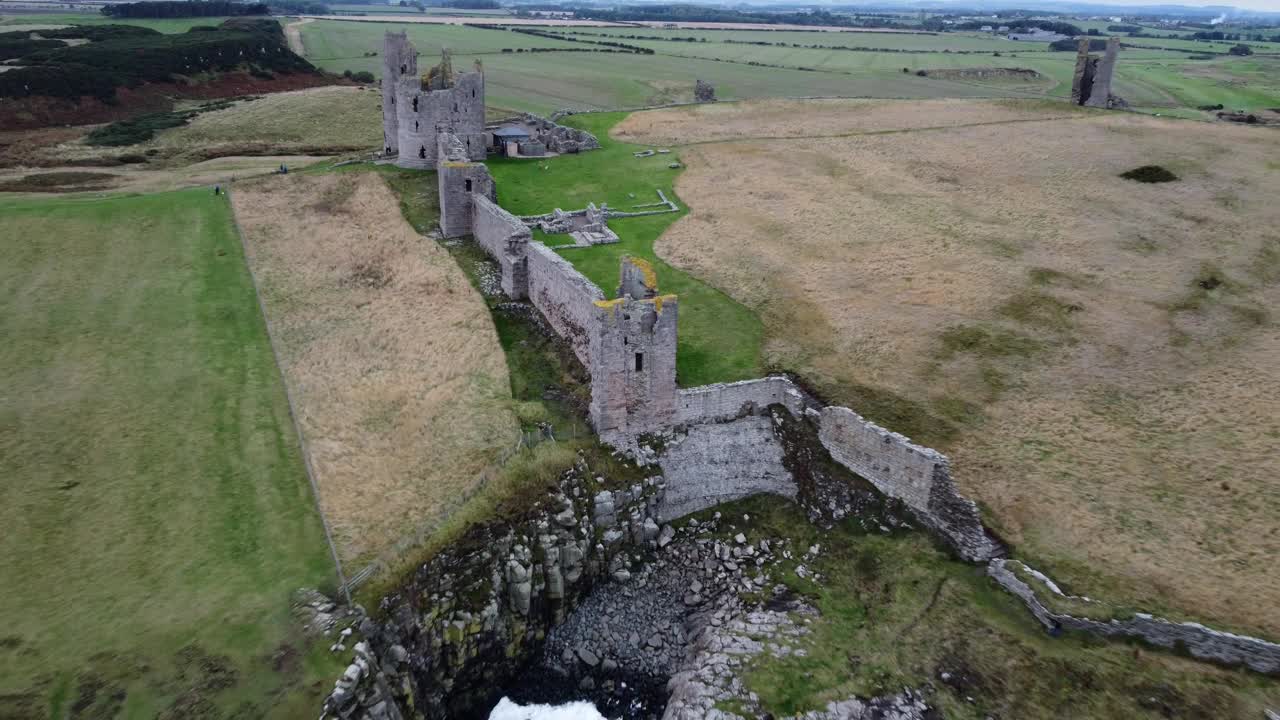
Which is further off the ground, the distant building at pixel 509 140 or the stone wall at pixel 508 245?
the distant building at pixel 509 140

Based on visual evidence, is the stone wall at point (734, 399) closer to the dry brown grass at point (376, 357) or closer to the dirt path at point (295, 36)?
the dry brown grass at point (376, 357)

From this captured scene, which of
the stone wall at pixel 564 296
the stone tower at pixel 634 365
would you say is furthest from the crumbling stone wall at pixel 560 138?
the stone tower at pixel 634 365

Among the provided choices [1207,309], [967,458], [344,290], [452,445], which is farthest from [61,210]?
[1207,309]

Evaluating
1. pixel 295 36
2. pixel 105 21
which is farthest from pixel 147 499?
pixel 105 21

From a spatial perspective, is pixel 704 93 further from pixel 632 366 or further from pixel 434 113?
pixel 632 366

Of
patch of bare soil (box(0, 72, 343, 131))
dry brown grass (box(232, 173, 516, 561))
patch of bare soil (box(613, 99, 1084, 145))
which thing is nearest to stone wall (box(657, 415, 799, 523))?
dry brown grass (box(232, 173, 516, 561))

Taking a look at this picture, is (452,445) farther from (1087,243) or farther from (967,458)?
(1087,243)
